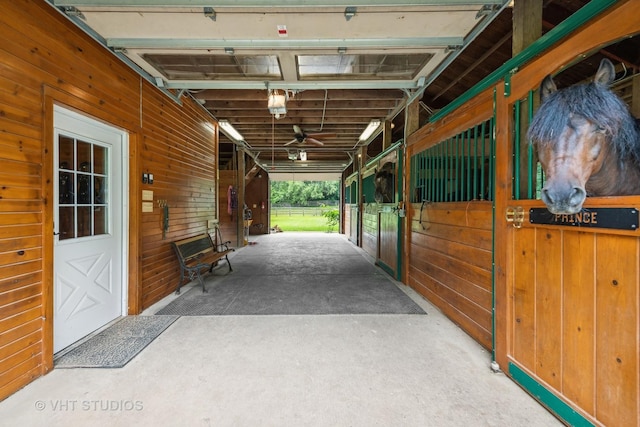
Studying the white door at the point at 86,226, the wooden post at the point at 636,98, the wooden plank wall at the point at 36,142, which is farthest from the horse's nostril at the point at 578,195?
the white door at the point at 86,226

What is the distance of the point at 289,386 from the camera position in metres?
1.77

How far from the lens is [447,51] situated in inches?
104

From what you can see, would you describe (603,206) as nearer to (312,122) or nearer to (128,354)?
(128,354)

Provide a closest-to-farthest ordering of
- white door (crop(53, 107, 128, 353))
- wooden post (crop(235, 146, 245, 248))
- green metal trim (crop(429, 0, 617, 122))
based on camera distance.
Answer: green metal trim (crop(429, 0, 617, 122)), white door (crop(53, 107, 128, 353)), wooden post (crop(235, 146, 245, 248))

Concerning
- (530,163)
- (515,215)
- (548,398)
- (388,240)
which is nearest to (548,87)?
(530,163)

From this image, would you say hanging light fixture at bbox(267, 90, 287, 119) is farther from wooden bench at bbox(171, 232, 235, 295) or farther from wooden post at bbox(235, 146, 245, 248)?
wooden post at bbox(235, 146, 245, 248)

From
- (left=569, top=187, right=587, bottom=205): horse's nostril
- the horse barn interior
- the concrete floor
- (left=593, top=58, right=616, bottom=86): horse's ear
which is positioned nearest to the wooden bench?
the horse barn interior

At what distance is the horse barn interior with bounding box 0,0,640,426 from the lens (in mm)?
1417

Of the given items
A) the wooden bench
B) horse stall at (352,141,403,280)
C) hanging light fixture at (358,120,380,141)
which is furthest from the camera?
hanging light fixture at (358,120,380,141)

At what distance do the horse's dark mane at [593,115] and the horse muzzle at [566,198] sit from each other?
0.25m

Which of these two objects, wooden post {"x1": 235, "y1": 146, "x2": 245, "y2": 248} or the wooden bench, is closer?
the wooden bench

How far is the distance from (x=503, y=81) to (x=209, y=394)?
3044mm

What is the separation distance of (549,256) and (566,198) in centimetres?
60

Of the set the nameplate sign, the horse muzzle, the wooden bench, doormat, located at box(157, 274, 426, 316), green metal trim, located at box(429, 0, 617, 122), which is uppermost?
green metal trim, located at box(429, 0, 617, 122)
